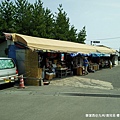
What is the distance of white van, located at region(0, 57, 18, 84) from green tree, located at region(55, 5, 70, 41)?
19475 mm

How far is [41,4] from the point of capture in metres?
30.1

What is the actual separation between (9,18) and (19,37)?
14366 millimetres

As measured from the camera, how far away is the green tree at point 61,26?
102 feet

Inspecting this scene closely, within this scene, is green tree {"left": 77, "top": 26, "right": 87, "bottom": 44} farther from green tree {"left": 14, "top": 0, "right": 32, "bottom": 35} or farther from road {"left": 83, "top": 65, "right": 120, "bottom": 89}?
road {"left": 83, "top": 65, "right": 120, "bottom": 89}

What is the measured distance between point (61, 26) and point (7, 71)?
22463 mm

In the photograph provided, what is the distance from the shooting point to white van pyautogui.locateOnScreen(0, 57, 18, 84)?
35.7ft

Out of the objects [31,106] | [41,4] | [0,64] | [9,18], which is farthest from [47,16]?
[31,106]

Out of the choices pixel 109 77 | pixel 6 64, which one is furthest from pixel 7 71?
pixel 109 77

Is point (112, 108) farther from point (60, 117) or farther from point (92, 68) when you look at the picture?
point (92, 68)

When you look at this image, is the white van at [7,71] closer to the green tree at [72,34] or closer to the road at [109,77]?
the road at [109,77]

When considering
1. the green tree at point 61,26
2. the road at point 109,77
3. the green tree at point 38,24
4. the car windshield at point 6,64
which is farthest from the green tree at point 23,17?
the car windshield at point 6,64

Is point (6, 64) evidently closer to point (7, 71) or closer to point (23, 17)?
point (7, 71)

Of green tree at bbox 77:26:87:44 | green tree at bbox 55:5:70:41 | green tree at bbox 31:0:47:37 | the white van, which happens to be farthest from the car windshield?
green tree at bbox 77:26:87:44

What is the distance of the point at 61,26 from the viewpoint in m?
32.5
